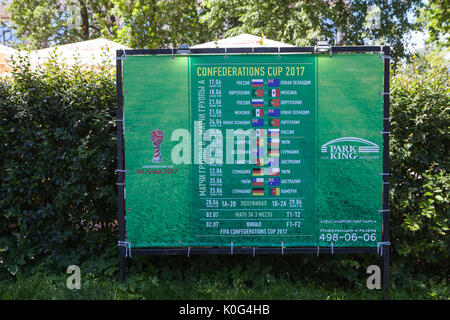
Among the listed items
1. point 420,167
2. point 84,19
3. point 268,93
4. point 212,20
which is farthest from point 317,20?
point 268,93

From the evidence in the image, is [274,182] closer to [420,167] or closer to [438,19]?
[420,167]

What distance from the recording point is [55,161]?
4.11m

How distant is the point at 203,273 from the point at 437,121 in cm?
310

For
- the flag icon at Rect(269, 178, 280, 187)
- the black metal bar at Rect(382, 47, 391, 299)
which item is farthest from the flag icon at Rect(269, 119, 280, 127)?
the black metal bar at Rect(382, 47, 391, 299)

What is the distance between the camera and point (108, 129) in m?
4.11

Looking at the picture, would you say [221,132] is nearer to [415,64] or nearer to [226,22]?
[415,64]

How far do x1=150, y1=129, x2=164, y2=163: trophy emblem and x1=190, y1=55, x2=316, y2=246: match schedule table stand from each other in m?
0.34

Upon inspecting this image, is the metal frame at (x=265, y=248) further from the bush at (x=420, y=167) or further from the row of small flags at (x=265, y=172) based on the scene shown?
the row of small flags at (x=265, y=172)

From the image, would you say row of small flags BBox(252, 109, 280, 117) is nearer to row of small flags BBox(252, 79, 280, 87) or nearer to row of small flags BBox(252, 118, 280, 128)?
row of small flags BBox(252, 118, 280, 128)

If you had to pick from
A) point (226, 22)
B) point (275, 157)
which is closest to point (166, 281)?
point (275, 157)

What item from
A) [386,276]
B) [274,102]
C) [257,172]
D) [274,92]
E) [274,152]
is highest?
[274,92]

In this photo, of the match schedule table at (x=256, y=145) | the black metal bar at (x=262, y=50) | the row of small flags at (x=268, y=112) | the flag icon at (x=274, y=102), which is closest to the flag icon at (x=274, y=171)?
the match schedule table at (x=256, y=145)

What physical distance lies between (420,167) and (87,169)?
379cm
